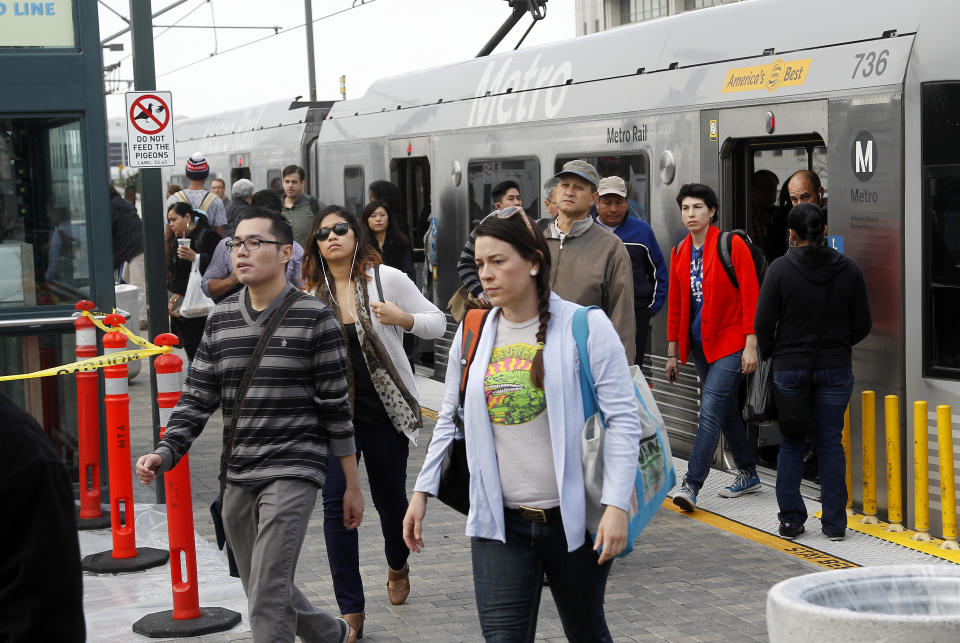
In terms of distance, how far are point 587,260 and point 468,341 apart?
235 centimetres

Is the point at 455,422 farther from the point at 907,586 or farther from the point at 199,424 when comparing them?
the point at 907,586

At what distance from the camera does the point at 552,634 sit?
5.65m

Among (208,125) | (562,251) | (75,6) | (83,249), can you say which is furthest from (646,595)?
(208,125)

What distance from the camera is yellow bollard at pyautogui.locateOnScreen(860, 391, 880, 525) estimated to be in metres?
7.37

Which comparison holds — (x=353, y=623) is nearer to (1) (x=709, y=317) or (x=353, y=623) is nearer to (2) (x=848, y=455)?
(1) (x=709, y=317)

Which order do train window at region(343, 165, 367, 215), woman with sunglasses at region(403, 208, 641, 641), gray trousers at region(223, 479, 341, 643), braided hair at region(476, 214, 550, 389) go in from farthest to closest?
train window at region(343, 165, 367, 215) → gray trousers at region(223, 479, 341, 643) → braided hair at region(476, 214, 550, 389) → woman with sunglasses at region(403, 208, 641, 641)

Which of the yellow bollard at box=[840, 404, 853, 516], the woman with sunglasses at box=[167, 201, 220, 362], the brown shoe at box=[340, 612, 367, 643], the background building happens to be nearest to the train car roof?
the yellow bollard at box=[840, 404, 853, 516]

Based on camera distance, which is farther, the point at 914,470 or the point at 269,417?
the point at 914,470

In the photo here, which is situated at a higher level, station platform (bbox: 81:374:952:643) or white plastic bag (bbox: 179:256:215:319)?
white plastic bag (bbox: 179:256:215:319)

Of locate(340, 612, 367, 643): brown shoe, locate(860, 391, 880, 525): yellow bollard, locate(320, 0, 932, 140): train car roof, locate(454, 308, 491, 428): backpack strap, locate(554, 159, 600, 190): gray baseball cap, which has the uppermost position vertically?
locate(320, 0, 932, 140): train car roof

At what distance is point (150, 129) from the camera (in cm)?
828

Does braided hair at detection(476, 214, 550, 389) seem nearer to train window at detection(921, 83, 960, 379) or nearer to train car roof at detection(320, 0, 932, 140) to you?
train window at detection(921, 83, 960, 379)

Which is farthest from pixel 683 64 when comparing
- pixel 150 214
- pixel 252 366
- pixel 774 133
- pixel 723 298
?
pixel 252 366

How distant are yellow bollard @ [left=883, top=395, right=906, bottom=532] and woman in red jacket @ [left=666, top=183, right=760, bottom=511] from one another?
2.54ft
